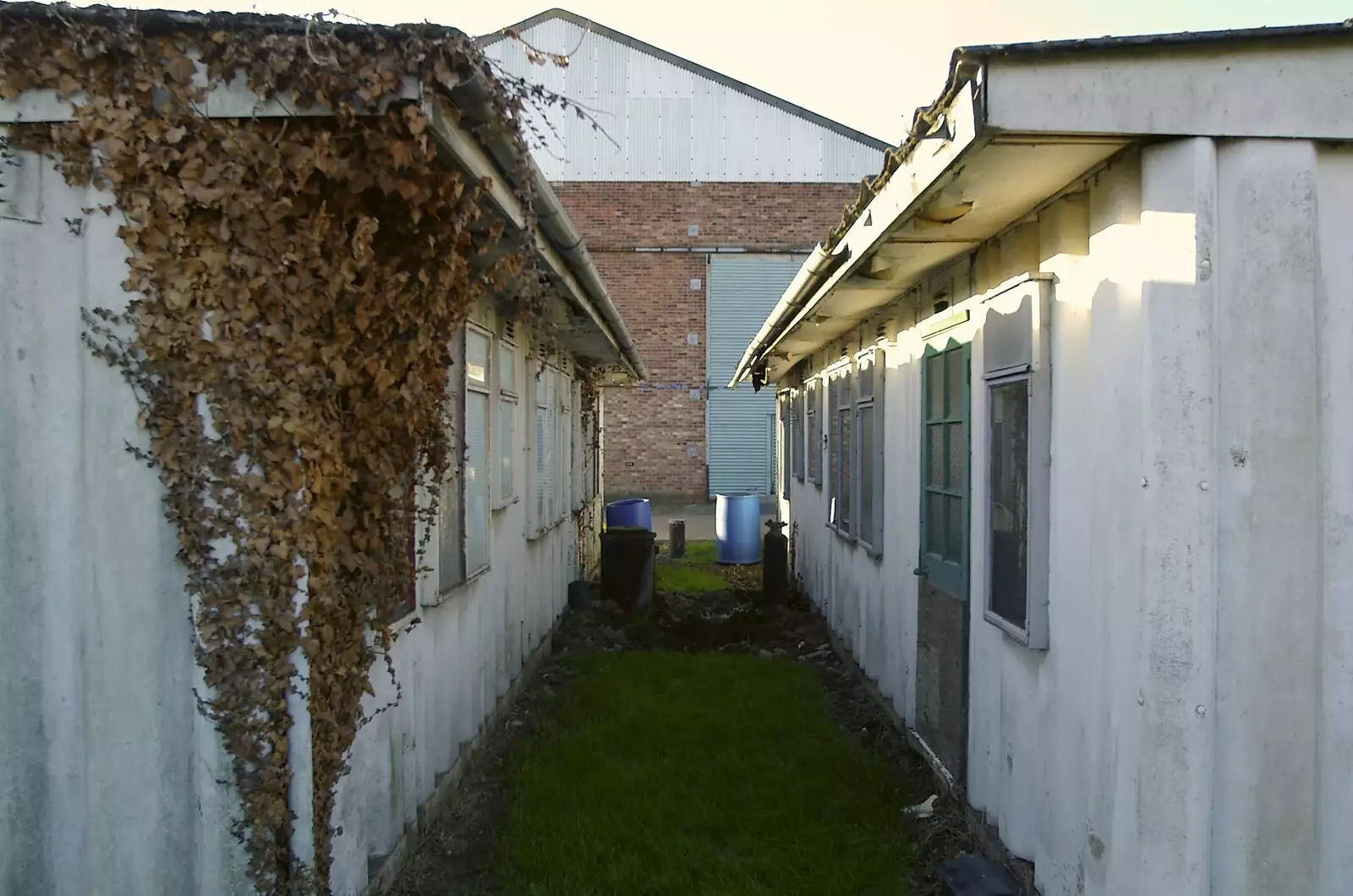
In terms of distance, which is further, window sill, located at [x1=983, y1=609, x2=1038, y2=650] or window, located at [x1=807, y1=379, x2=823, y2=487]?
window, located at [x1=807, y1=379, x2=823, y2=487]

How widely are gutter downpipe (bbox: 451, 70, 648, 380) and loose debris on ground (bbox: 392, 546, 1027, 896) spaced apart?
2.95 m

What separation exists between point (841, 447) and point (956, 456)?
3.99 m

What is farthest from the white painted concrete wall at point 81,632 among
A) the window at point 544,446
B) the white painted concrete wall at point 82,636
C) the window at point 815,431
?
the window at point 815,431

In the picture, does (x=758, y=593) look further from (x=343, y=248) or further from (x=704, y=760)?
(x=343, y=248)

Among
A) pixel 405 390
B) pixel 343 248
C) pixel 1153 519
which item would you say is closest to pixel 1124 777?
pixel 1153 519

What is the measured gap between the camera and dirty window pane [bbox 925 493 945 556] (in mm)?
5355

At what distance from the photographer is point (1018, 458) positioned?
4180 millimetres

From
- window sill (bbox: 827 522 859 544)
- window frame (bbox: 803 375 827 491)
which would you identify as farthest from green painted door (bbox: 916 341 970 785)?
window frame (bbox: 803 375 827 491)

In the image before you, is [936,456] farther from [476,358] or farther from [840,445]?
[840,445]

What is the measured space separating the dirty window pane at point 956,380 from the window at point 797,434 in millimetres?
7320

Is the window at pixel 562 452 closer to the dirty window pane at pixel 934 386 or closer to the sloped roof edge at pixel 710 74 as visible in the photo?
the dirty window pane at pixel 934 386

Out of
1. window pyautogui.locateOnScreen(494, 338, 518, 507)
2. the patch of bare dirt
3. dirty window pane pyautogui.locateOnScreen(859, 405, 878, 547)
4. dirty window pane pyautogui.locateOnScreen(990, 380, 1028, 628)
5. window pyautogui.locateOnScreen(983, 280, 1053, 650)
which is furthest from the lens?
dirty window pane pyautogui.locateOnScreen(859, 405, 878, 547)

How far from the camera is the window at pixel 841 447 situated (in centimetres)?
855

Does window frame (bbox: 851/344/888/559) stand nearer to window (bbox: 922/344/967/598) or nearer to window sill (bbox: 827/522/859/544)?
window sill (bbox: 827/522/859/544)
